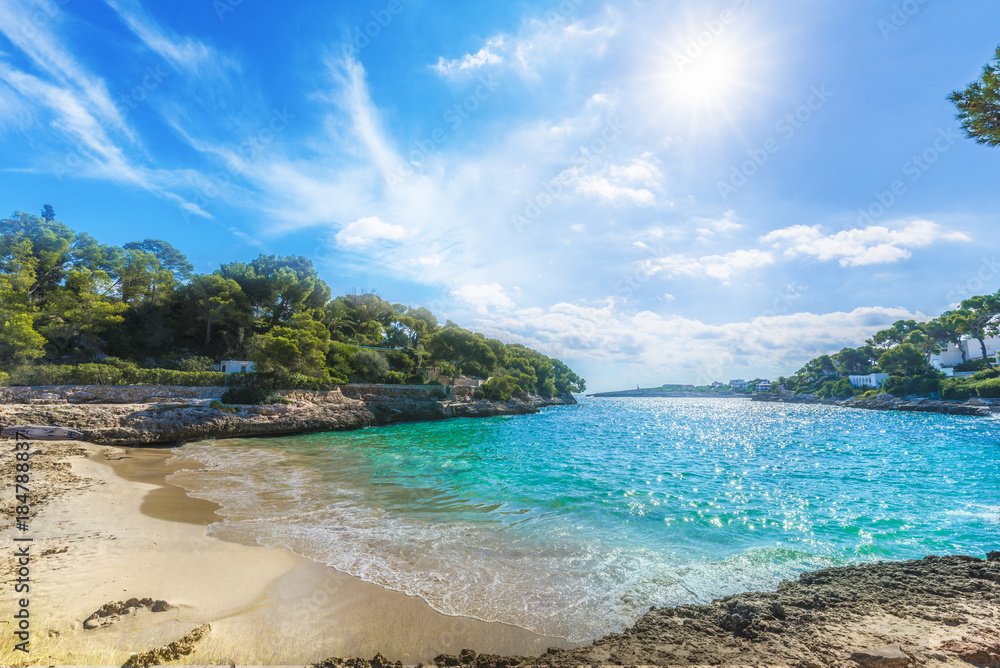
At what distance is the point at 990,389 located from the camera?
182 feet

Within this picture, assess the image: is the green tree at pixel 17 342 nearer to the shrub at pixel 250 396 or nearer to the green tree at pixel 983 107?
the shrub at pixel 250 396

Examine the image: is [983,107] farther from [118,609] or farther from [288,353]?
[288,353]

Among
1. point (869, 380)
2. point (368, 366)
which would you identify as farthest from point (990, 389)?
point (368, 366)

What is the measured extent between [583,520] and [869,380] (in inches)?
4819

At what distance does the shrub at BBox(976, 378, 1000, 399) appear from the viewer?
55281 mm

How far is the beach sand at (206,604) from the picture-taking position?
3.97m

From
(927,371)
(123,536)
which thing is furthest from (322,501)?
(927,371)

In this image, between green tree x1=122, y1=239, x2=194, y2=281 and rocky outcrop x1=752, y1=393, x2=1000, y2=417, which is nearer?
rocky outcrop x1=752, y1=393, x2=1000, y2=417

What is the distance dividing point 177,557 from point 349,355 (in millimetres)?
39349

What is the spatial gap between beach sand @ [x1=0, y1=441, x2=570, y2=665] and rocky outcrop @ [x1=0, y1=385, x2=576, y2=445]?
49.1 feet

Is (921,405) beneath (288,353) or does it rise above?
beneath

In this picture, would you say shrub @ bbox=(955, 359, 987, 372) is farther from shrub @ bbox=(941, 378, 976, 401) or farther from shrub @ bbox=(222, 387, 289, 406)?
shrub @ bbox=(222, 387, 289, 406)

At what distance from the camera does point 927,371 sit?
71500 millimetres

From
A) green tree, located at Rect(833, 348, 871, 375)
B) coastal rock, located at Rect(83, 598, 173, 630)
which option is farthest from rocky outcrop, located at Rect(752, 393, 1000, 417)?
coastal rock, located at Rect(83, 598, 173, 630)
